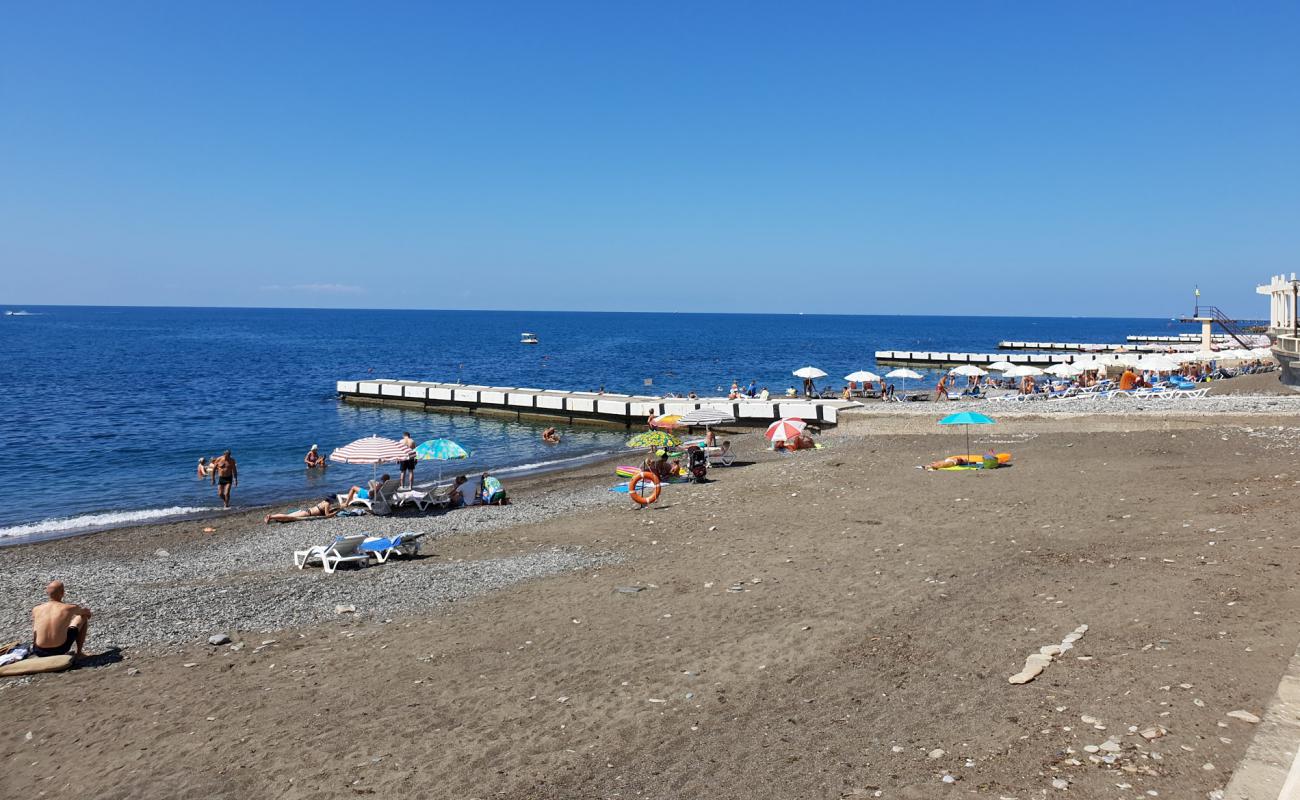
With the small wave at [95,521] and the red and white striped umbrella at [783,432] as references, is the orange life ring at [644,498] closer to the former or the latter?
the red and white striped umbrella at [783,432]

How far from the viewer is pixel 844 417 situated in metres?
36.0

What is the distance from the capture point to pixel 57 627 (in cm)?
1098

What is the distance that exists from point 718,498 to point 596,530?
373cm

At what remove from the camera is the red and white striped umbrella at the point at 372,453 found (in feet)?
67.1

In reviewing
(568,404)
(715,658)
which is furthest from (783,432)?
(568,404)

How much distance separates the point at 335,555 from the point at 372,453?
199 inches

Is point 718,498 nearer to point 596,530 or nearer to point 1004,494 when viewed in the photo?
point 596,530

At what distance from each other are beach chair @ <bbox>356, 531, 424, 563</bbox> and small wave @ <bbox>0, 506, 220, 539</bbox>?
1050cm

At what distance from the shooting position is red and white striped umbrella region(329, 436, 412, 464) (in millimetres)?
20453

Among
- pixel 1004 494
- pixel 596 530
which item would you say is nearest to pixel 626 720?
pixel 596 530

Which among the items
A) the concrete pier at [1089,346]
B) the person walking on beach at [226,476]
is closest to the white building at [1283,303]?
the concrete pier at [1089,346]

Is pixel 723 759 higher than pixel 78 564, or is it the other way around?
pixel 723 759

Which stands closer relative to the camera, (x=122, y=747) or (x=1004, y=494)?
(x=122, y=747)

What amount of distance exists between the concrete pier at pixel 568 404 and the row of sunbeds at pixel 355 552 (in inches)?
807
